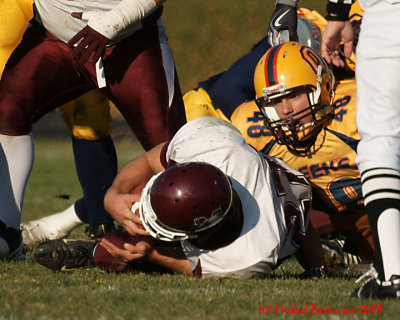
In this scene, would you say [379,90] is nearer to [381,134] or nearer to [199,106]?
[381,134]

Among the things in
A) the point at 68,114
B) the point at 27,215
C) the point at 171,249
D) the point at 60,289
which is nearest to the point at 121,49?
the point at 68,114

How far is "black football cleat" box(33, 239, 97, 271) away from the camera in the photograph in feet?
11.4

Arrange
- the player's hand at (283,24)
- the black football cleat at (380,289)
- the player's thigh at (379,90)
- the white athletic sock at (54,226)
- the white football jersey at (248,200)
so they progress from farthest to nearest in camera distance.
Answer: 1. the white athletic sock at (54,226)
2. the player's hand at (283,24)
3. the white football jersey at (248,200)
4. the player's thigh at (379,90)
5. the black football cleat at (380,289)

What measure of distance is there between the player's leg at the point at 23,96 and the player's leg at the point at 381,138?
6.30 ft

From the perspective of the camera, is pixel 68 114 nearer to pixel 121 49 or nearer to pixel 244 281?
pixel 121 49

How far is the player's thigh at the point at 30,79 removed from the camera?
161 inches

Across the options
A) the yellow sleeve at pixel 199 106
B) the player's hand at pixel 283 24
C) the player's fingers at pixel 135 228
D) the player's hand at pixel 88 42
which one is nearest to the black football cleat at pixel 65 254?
the player's fingers at pixel 135 228

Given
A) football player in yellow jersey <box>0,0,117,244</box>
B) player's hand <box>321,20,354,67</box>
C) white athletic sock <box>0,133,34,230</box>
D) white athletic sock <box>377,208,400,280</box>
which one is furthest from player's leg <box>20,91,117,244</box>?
white athletic sock <box>377,208,400,280</box>

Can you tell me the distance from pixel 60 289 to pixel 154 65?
1561 mm

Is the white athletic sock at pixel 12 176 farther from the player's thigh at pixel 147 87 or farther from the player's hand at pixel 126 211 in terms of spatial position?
the player's hand at pixel 126 211

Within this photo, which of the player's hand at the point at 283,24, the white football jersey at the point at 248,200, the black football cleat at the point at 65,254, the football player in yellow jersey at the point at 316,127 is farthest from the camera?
the player's hand at the point at 283,24

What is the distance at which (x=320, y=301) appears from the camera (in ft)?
8.64

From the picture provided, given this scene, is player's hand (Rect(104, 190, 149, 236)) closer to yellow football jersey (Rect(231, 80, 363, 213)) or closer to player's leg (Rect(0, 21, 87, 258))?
player's leg (Rect(0, 21, 87, 258))

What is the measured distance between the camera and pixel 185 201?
2979 millimetres
